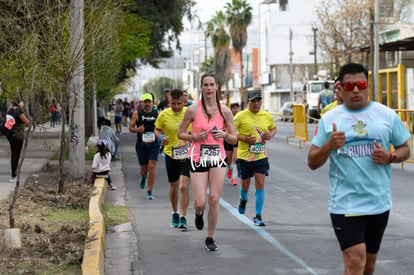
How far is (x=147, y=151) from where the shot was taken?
14.0m

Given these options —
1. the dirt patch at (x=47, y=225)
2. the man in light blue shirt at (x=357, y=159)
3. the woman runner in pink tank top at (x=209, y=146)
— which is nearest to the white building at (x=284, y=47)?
the dirt patch at (x=47, y=225)

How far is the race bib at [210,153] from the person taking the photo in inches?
353

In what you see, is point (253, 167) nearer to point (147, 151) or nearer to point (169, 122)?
point (169, 122)

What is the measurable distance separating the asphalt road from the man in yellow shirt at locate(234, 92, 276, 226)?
0.43 m

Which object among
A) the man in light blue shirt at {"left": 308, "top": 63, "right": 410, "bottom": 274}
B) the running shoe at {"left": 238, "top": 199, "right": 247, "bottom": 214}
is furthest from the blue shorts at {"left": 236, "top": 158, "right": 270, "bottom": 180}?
the man in light blue shirt at {"left": 308, "top": 63, "right": 410, "bottom": 274}

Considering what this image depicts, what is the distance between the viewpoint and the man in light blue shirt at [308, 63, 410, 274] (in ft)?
17.9

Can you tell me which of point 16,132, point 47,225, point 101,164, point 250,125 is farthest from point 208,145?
point 16,132

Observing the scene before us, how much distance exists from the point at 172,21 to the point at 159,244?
1053 inches

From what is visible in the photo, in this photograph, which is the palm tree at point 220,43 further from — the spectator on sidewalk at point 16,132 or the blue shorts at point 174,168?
the blue shorts at point 174,168

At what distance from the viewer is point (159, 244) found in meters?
9.70

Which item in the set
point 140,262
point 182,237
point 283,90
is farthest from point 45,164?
point 283,90

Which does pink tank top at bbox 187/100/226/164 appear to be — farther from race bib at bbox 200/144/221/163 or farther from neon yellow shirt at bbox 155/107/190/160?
neon yellow shirt at bbox 155/107/190/160

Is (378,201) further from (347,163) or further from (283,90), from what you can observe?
(283,90)

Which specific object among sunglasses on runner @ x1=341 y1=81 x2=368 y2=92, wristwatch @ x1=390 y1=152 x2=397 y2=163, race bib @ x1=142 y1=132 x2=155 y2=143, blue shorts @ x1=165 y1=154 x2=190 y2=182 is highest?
sunglasses on runner @ x1=341 y1=81 x2=368 y2=92
